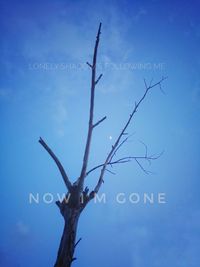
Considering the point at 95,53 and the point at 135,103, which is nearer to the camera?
the point at 95,53

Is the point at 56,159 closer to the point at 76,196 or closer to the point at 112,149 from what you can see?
the point at 76,196

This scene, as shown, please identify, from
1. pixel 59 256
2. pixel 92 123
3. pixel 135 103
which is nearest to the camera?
pixel 59 256

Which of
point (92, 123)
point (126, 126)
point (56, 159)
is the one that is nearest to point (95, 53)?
point (92, 123)

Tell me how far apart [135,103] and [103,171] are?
2084mm

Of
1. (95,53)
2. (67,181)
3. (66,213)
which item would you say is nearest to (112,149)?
(67,181)

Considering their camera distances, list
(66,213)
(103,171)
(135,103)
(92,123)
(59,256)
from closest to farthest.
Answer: (59,256), (66,213), (92,123), (103,171), (135,103)

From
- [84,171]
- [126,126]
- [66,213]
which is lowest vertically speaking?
[66,213]

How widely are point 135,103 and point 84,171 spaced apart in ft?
8.25

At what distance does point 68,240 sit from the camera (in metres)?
5.02

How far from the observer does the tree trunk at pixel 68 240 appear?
15.8 ft

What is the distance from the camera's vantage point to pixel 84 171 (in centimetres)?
556

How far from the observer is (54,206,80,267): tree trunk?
4816mm

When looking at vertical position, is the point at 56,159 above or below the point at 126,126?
below

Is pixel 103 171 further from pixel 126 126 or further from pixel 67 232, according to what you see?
pixel 67 232
